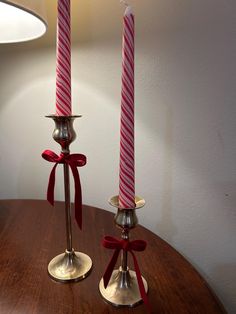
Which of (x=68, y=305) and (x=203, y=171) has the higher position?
(x=203, y=171)

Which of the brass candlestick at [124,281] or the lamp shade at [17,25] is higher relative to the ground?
the lamp shade at [17,25]

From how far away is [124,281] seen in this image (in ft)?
1.46

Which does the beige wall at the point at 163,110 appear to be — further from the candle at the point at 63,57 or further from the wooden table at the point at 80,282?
the candle at the point at 63,57

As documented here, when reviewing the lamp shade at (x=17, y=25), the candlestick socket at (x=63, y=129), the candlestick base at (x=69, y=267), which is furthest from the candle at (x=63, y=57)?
the candlestick base at (x=69, y=267)

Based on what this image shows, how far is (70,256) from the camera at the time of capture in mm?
493

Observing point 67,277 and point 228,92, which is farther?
point 228,92

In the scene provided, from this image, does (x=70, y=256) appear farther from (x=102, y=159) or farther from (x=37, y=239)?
(x=102, y=159)

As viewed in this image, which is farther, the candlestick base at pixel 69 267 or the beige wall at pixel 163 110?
the beige wall at pixel 163 110

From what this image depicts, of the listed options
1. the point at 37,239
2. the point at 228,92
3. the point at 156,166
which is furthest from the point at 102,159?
the point at 228,92

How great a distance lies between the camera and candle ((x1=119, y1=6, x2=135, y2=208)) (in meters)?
0.35

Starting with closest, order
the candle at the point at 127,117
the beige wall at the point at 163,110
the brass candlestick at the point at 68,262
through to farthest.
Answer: the candle at the point at 127,117, the brass candlestick at the point at 68,262, the beige wall at the point at 163,110

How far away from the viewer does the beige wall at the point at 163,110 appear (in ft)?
2.06

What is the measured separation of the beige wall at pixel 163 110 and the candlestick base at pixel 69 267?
1.01 ft

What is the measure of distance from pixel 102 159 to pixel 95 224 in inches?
8.0
